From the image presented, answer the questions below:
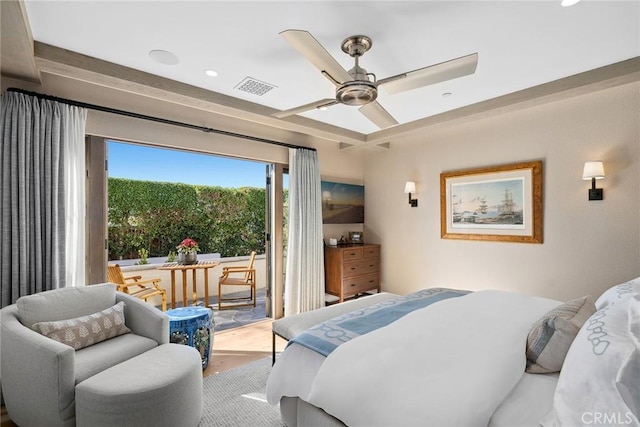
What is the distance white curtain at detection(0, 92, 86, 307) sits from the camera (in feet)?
7.67

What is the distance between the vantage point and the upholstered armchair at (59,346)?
170 cm

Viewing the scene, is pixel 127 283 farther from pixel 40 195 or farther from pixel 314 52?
pixel 314 52

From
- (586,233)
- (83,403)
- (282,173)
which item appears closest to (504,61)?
(586,233)

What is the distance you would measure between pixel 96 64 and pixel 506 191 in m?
4.19

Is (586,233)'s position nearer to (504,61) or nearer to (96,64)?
(504,61)

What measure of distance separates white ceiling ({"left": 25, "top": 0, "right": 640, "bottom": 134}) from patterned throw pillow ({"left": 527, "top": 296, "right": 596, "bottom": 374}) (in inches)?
69.9

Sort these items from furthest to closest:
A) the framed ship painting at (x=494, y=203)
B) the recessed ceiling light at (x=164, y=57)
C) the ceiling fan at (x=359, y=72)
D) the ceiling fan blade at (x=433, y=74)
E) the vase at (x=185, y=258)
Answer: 1. the vase at (x=185, y=258)
2. the framed ship painting at (x=494, y=203)
3. the recessed ceiling light at (x=164, y=57)
4. the ceiling fan blade at (x=433, y=74)
5. the ceiling fan at (x=359, y=72)

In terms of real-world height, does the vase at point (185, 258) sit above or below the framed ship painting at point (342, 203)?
below

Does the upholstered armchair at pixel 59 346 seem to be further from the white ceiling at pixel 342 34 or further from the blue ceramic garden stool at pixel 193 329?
the white ceiling at pixel 342 34

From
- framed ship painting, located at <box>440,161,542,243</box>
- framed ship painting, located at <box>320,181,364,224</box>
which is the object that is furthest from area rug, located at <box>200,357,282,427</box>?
framed ship painting, located at <box>440,161,542,243</box>

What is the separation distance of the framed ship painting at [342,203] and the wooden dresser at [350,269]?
49 centimetres

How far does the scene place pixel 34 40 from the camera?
6.95ft

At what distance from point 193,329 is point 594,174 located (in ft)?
12.9

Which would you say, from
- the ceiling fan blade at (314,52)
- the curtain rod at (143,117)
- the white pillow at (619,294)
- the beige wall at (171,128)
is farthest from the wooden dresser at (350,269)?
the white pillow at (619,294)
